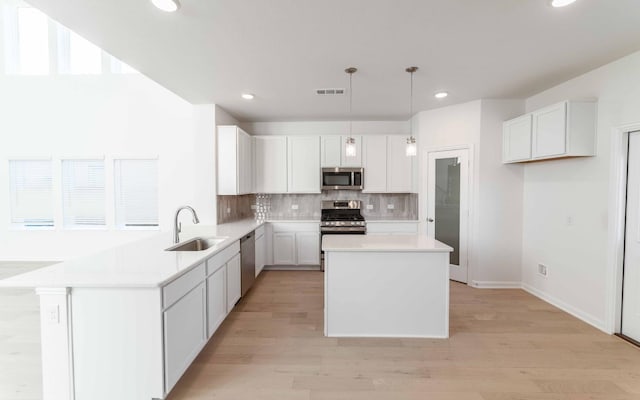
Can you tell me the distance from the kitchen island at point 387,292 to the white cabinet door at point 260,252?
72.8 inches

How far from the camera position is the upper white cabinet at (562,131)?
9.45 ft

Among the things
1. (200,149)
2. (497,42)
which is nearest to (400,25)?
(497,42)

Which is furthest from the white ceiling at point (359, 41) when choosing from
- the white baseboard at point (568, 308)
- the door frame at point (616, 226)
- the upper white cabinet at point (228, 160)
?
the white baseboard at point (568, 308)

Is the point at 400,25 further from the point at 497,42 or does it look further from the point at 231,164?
the point at 231,164

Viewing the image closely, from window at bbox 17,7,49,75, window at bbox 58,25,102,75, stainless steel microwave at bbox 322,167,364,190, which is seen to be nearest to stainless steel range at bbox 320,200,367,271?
stainless steel microwave at bbox 322,167,364,190

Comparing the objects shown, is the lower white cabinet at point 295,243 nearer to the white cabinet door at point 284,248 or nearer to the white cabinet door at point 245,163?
the white cabinet door at point 284,248

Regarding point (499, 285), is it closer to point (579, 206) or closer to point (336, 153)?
point (579, 206)

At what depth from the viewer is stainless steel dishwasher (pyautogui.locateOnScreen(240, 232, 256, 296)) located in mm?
3496

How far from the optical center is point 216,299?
2656mm

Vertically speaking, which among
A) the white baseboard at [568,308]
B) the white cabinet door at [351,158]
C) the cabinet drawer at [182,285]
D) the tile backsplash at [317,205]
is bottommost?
the white baseboard at [568,308]

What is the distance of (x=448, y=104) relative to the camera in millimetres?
4113

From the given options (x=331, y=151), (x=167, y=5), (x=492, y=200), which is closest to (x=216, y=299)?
(x=167, y=5)

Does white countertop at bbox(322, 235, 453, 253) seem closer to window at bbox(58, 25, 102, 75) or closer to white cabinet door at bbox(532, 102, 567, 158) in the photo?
white cabinet door at bbox(532, 102, 567, 158)

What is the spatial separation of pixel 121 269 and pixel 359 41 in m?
2.51
